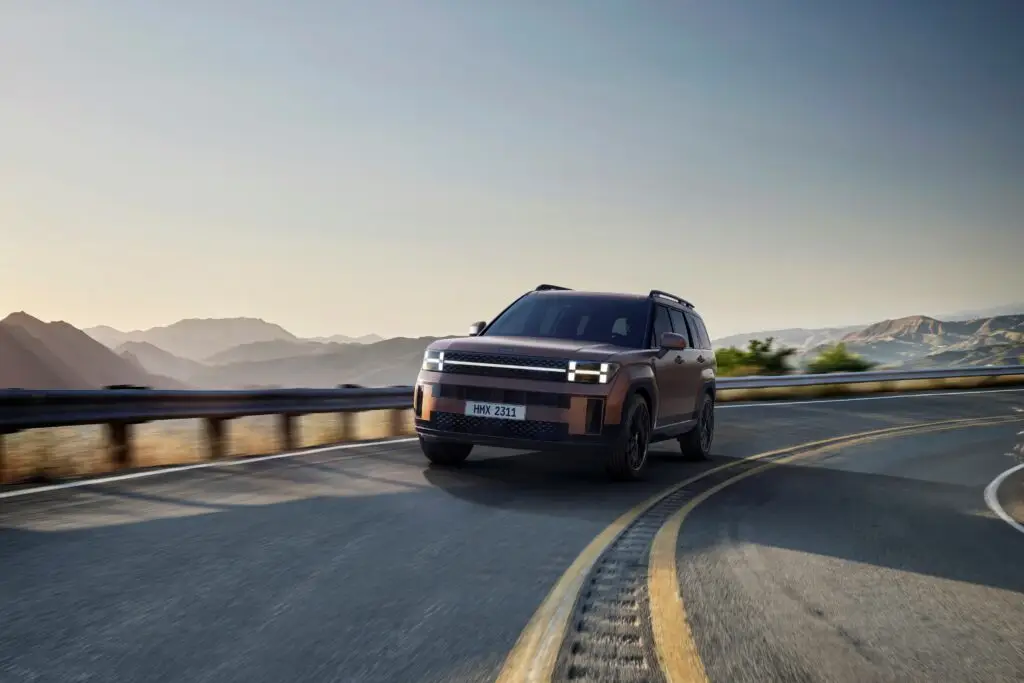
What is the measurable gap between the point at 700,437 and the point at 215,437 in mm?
5898

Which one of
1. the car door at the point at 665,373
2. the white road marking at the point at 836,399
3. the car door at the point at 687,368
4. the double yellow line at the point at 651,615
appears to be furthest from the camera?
the white road marking at the point at 836,399

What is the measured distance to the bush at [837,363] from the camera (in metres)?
36.5

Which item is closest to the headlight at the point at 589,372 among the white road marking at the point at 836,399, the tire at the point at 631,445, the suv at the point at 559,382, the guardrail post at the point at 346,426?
the suv at the point at 559,382

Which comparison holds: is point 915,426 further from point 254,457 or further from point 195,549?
point 195,549

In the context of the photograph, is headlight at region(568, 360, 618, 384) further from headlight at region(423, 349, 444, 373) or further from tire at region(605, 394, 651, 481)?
headlight at region(423, 349, 444, 373)

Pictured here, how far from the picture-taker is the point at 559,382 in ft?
→ 32.7

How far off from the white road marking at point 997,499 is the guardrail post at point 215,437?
8441mm

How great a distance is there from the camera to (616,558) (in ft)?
22.7

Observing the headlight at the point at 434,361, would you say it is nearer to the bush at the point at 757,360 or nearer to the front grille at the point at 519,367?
the front grille at the point at 519,367

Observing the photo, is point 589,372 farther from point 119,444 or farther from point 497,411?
point 119,444

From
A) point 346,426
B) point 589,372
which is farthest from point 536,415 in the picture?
point 346,426

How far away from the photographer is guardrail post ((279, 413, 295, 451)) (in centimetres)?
1424

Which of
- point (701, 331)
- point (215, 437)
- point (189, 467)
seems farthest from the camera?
point (701, 331)

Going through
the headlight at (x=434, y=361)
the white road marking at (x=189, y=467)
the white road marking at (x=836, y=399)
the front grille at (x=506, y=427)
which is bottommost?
the white road marking at (x=836, y=399)
